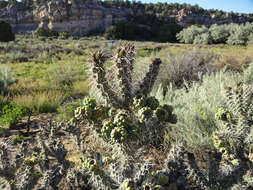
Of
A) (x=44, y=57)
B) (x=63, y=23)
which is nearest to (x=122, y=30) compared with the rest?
(x=63, y=23)

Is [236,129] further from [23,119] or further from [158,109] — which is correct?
[23,119]

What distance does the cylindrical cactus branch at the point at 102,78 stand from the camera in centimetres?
177

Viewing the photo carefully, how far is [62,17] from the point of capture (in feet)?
203

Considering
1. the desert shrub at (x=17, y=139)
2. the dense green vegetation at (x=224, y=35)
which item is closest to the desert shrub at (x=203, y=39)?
the dense green vegetation at (x=224, y=35)

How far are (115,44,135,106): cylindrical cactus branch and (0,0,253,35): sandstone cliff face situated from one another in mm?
61282

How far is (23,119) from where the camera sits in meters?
4.55

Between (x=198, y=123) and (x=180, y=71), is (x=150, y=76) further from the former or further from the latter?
(x=180, y=71)

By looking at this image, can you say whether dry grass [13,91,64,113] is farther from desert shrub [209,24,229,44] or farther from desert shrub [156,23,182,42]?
desert shrub [156,23,182,42]

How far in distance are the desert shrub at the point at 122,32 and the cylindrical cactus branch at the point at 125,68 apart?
45.9 metres

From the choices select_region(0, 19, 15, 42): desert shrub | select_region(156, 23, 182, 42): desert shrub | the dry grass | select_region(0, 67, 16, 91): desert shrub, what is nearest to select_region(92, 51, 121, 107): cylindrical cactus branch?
the dry grass

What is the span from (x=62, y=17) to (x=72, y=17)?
290 cm

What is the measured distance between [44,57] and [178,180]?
14.4 metres

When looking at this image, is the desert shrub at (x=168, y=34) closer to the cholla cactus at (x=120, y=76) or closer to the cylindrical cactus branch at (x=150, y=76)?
the cylindrical cactus branch at (x=150, y=76)

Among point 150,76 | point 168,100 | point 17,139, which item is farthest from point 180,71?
point 17,139
